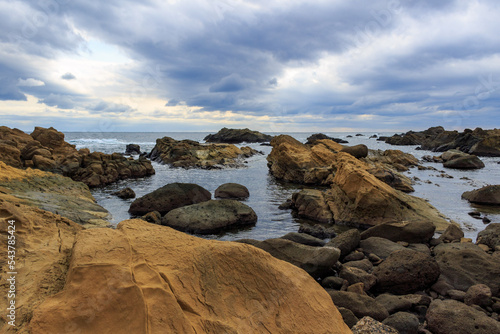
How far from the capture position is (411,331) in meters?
4.72

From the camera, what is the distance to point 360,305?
5.18 metres

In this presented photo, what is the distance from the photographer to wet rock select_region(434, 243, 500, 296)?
646cm

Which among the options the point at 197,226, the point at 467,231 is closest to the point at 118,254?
the point at 197,226

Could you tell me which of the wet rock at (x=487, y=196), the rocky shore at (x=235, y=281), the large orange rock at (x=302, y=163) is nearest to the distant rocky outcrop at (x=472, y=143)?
the large orange rock at (x=302, y=163)

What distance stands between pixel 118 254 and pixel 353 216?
40.2 ft

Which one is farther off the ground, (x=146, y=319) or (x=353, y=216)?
(x=146, y=319)

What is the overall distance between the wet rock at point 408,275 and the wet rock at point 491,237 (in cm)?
433

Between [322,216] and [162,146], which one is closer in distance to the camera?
[322,216]

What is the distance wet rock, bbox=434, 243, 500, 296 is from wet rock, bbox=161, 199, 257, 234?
7994 millimetres

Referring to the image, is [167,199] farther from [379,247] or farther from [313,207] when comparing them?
[379,247]

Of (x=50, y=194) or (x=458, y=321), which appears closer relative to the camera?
(x=458, y=321)

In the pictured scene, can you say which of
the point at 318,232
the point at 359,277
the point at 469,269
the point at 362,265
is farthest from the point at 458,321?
the point at 318,232

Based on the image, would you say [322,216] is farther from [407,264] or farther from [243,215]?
[407,264]

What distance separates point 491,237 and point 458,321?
647 centimetres
